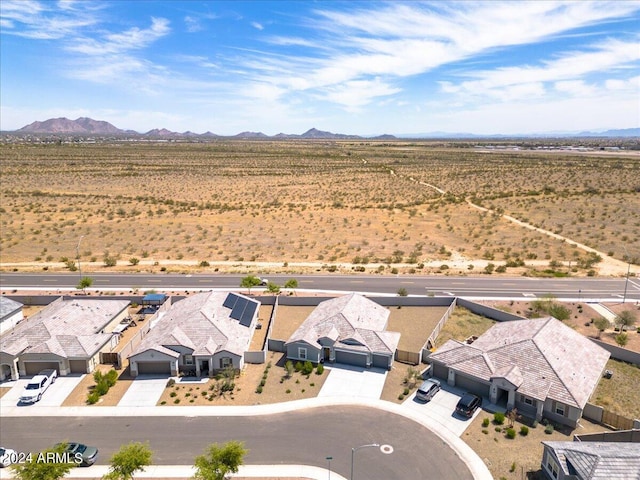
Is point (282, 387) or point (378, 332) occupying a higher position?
point (378, 332)

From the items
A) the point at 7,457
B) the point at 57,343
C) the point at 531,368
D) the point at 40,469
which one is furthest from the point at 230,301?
the point at 531,368

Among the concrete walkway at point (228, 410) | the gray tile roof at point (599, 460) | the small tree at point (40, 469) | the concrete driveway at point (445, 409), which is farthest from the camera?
the concrete walkway at point (228, 410)

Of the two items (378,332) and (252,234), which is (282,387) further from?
(252,234)

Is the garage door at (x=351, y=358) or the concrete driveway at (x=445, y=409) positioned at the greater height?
the garage door at (x=351, y=358)

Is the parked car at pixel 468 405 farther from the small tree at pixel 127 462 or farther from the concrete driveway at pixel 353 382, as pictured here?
the small tree at pixel 127 462

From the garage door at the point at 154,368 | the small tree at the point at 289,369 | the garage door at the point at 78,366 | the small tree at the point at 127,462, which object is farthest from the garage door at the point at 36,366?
the small tree at the point at 289,369

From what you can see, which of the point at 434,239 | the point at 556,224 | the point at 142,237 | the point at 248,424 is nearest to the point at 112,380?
the point at 248,424

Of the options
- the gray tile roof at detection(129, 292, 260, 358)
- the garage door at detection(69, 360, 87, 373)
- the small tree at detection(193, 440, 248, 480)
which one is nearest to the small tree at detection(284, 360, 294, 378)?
the gray tile roof at detection(129, 292, 260, 358)

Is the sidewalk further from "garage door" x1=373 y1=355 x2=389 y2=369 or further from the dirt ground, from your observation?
"garage door" x1=373 y1=355 x2=389 y2=369
